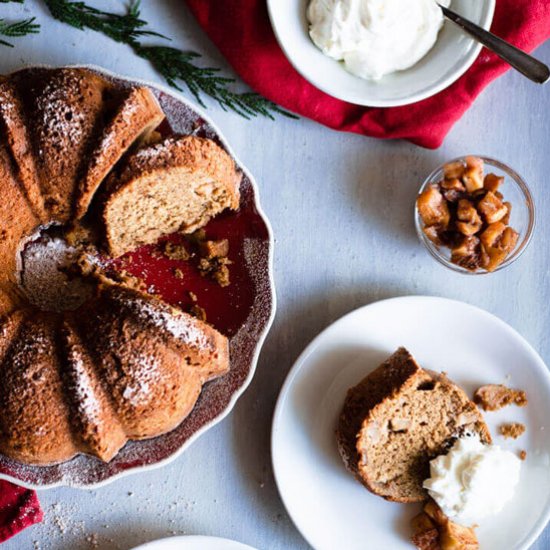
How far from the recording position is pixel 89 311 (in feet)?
8.70

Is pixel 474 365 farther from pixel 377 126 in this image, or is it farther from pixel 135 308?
pixel 135 308

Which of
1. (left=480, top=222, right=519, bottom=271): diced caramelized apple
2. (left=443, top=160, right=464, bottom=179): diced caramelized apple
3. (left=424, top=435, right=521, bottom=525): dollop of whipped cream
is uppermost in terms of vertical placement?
(left=443, top=160, right=464, bottom=179): diced caramelized apple

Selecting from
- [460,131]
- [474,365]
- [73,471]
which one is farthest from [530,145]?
[73,471]

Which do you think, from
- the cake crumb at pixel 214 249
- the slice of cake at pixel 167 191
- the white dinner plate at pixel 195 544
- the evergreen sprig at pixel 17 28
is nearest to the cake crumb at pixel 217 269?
the cake crumb at pixel 214 249

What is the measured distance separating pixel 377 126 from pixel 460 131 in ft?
1.16

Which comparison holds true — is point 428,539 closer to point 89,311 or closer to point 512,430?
point 512,430

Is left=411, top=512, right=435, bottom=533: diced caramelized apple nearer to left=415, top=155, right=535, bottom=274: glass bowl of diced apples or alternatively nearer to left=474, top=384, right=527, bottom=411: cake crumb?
left=474, top=384, right=527, bottom=411: cake crumb

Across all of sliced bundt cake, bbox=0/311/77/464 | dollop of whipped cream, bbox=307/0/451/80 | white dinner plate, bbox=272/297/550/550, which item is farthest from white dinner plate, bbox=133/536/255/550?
dollop of whipped cream, bbox=307/0/451/80

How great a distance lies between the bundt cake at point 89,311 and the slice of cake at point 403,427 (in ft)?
1.66

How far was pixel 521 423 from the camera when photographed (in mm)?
3033

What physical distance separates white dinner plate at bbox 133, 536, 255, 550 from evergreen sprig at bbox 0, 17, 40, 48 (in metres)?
1.81

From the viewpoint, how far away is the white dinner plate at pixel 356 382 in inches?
115

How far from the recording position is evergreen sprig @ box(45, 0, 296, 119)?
2.91 meters

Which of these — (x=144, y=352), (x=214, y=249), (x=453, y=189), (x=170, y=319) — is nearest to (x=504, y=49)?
(x=453, y=189)
